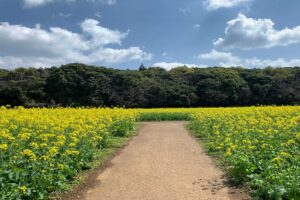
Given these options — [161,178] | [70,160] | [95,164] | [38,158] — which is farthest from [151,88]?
[38,158]

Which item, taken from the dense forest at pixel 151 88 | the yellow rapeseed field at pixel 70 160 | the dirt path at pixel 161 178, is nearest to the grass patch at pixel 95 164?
the yellow rapeseed field at pixel 70 160

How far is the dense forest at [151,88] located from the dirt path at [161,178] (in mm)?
33658

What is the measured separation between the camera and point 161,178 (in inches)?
348

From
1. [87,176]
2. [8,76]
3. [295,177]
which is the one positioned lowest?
[87,176]

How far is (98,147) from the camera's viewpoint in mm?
13500

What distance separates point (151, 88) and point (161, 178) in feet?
125

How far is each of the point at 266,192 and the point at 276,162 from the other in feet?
4.69

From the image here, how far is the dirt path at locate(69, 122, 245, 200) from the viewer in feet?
24.7

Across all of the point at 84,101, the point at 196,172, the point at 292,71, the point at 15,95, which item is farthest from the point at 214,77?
the point at 196,172

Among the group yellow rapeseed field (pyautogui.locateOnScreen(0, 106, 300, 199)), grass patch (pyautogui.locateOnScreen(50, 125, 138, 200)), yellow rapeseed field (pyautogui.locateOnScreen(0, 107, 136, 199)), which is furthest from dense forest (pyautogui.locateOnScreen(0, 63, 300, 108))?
yellow rapeseed field (pyautogui.locateOnScreen(0, 107, 136, 199))

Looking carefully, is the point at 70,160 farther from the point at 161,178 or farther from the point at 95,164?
the point at 161,178

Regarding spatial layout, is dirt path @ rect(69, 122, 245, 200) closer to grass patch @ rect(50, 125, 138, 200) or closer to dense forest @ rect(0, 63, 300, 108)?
grass patch @ rect(50, 125, 138, 200)

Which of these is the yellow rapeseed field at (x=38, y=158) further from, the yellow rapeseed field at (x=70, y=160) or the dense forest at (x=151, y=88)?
the dense forest at (x=151, y=88)

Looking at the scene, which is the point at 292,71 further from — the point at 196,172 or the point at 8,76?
the point at 196,172
